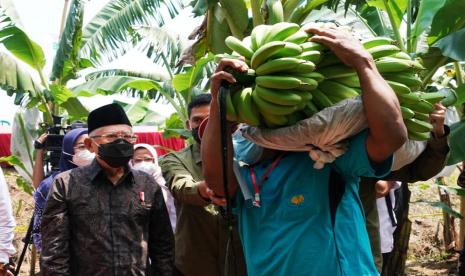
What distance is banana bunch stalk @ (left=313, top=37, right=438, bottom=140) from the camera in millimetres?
2248

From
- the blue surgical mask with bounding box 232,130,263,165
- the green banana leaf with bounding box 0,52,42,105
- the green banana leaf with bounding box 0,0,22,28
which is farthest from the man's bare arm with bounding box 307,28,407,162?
the green banana leaf with bounding box 0,0,22,28

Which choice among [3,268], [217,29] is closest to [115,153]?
[3,268]

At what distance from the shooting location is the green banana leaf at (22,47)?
793 cm

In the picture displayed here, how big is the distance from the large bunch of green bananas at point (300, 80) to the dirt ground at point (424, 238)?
577cm

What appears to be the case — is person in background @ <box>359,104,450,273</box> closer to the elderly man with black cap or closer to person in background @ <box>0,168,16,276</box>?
the elderly man with black cap

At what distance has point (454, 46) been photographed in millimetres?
4613

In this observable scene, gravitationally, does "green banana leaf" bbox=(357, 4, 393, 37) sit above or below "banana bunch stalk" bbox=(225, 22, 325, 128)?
above

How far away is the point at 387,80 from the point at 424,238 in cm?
953

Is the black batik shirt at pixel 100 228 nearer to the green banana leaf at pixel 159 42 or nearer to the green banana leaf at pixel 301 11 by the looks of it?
the green banana leaf at pixel 301 11

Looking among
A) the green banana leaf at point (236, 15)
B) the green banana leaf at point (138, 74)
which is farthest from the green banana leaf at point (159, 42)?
the green banana leaf at point (236, 15)

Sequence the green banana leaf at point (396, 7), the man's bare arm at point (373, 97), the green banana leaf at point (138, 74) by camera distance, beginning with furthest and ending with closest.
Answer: the green banana leaf at point (138, 74), the green banana leaf at point (396, 7), the man's bare arm at point (373, 97)

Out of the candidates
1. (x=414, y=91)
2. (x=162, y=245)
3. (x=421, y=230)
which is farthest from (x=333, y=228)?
(x=421, y=230)

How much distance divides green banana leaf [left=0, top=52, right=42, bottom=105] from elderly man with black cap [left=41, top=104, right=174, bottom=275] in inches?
179

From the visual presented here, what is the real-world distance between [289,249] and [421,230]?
9873 mm
